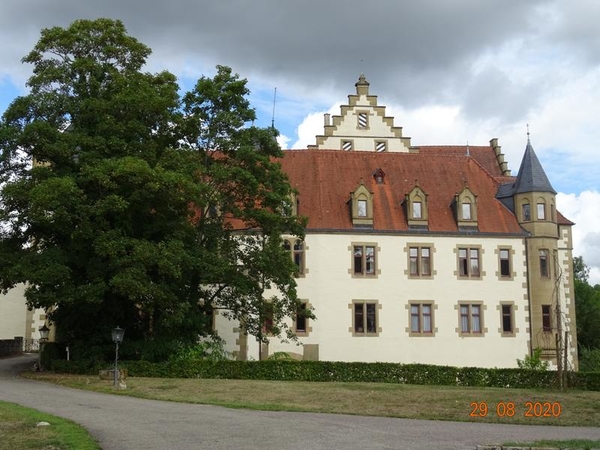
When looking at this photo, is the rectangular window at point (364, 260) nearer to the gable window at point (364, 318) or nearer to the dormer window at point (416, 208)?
the gable window at point (364, 318)

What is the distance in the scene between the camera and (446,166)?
4444 centimetres

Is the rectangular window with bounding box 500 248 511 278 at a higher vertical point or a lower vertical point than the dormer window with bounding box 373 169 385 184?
lower

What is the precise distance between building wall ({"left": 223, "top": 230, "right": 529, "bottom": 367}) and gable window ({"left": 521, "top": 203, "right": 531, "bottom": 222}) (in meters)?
2.27

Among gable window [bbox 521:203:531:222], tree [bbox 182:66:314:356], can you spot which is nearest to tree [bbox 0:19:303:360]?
tree [bbox 182:66:314:356]

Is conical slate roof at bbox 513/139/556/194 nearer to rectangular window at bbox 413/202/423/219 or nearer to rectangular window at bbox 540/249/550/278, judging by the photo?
rectangular window at bbox 540/249/550/278

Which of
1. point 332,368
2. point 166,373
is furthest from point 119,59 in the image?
point 332,368

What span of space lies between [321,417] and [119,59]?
19.8 m

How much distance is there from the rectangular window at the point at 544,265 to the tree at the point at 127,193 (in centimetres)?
1592

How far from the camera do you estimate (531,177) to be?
41.8m

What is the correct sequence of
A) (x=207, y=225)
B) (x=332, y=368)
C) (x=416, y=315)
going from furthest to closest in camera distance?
1. (x=416, y=315)
2. (x=207, y=225)
3. (x=332, y=368)

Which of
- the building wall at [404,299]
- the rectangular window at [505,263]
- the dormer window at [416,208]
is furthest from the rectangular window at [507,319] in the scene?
the dormer window at [416,208]

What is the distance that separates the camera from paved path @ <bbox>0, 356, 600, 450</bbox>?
1370 centimetres

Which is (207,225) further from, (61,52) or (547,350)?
(547,350)

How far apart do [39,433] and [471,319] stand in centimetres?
2943
